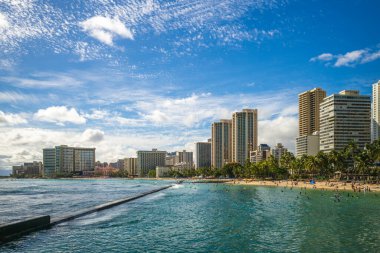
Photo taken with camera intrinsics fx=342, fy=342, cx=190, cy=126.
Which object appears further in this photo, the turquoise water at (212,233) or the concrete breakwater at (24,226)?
the concrete breakwater at (24,226)

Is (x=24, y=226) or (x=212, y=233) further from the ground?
(x=24, y=226)

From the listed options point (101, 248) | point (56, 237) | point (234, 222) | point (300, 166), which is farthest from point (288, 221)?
point (300, 166)

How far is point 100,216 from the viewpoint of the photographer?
56562 millimetres

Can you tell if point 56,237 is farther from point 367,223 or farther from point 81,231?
point 367,223

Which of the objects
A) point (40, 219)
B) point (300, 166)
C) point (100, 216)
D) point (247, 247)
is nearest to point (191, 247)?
point (247, 247)

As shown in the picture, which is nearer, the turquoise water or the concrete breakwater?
the turquoise water

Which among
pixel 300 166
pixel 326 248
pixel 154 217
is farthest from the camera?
pixel 300 166

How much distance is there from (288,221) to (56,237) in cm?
3235

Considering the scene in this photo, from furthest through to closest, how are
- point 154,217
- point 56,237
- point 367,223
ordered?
point 154,217 → point 367,223 → point 56,237

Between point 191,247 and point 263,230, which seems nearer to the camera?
point 191,247

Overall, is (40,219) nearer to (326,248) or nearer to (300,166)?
(326,248)

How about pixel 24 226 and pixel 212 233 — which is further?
pixel 212 233

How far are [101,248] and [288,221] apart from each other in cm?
2927

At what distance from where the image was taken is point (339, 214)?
58719 millimetres
